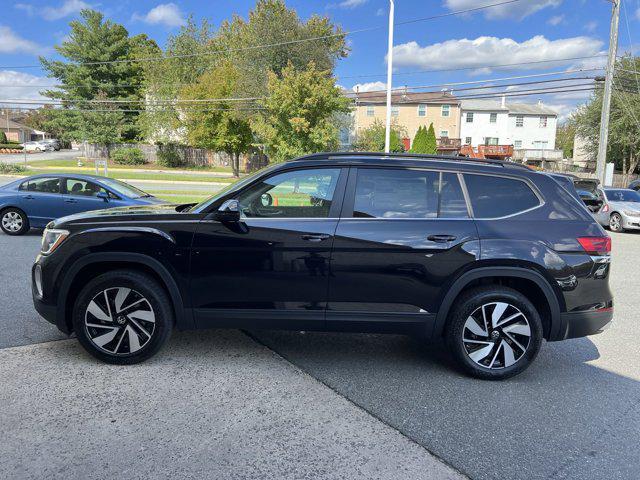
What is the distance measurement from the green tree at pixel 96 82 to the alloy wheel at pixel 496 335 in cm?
5116

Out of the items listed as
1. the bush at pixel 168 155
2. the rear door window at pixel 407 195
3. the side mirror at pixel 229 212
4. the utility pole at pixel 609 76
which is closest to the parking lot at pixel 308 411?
the side mirror at pixel 229 212

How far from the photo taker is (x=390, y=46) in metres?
21.0

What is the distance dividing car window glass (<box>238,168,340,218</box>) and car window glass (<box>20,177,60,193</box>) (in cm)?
866

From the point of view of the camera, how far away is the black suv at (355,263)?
12.8 feet

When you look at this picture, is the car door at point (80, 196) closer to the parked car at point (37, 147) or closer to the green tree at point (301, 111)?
the green tree at point (301, 111)

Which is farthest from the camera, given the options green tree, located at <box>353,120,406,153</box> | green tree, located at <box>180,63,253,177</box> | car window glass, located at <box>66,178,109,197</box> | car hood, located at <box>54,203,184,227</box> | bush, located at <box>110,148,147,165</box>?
bush, located at <box>110,148,147,165</box>

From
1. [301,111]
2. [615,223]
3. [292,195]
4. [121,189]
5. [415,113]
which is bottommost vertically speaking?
[615,223]

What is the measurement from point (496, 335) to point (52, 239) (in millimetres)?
3958

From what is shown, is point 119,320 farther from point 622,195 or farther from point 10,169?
point 10,169

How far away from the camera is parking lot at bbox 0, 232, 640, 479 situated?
282 centimetres

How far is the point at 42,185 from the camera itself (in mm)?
10906

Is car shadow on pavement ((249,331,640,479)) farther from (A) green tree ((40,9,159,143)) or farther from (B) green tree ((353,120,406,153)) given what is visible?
(A) green tree ((40,9,159,143))

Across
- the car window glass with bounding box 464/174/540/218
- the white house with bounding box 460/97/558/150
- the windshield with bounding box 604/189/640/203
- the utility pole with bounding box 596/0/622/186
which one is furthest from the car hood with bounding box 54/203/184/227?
the white house with bounding box 460/97/558/150

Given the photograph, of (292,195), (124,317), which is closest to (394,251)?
(292,195)
